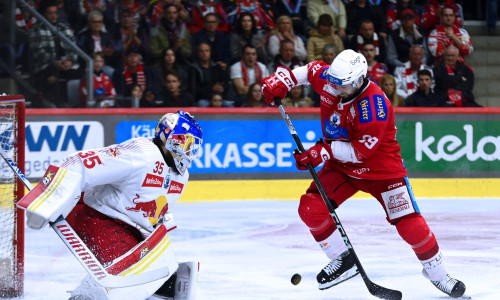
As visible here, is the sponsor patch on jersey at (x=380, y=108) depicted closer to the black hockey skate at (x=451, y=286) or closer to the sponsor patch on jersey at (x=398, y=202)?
the sponsor patch on jersey at (x=398, y=202)

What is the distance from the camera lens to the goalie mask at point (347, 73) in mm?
4422

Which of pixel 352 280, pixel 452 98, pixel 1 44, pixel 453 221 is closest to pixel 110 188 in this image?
pixel 352 280

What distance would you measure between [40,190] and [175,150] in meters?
0.59

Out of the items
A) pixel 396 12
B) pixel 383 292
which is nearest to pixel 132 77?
pixel 396 12

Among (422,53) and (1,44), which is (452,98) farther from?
(1,44)

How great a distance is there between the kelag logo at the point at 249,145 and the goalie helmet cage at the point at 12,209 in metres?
3.15

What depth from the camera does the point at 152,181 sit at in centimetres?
364

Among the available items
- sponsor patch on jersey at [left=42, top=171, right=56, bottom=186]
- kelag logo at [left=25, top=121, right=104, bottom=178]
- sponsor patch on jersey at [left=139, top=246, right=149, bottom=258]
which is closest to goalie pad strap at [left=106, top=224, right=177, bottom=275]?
sponsor patch on jersey at [left=139, top=246, right=149, bottom=258]

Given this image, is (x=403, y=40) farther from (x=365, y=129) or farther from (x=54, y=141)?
(x=365, y=129)

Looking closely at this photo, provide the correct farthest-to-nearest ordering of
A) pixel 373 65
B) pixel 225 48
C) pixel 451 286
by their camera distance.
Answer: pixel 373 65, pixel 225 48, pixel 451 286

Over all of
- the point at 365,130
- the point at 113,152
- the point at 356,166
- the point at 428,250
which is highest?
the point at 113,152

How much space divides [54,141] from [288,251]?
2.59 metres

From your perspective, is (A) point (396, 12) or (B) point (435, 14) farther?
(B) point (435, 14)

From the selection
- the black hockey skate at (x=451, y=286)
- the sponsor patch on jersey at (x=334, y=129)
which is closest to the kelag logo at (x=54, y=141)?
the sponsor patch on jersey at (x=334, y=129)
